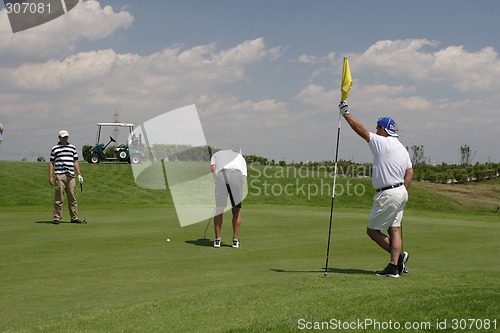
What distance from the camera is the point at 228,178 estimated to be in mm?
11758

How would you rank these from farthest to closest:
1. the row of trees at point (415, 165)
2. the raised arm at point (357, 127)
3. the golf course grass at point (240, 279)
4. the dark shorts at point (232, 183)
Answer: the row of trees at point (415, 165), the dark shorts at point (232, 183), the raised arm at point (357, 127), the golf course grass at point (240, 279)

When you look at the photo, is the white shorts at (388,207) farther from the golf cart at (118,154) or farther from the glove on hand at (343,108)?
the golf cart at (118,154)

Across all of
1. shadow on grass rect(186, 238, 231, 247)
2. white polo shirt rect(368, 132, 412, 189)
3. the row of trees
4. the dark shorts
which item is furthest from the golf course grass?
the row of trees

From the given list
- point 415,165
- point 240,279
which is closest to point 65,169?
point 240,279

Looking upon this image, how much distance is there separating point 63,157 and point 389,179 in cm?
1056

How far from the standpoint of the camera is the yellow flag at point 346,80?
8826 mm

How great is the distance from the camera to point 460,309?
5.66 metres

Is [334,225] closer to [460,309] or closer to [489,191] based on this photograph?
[460,309]

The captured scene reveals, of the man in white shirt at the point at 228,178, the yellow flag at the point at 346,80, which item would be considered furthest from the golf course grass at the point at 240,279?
the yellow flag at the point at 346,80

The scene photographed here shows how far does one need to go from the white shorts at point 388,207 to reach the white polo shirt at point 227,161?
3.86 metres

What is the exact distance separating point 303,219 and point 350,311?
39.1 ft

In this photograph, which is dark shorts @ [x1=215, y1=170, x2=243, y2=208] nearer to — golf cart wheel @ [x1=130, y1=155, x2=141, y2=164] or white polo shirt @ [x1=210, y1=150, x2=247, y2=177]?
white polo shirt @ [x1=210, y1=150, x2=247, y2=177]

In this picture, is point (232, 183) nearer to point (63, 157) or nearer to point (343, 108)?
point (343, 108)

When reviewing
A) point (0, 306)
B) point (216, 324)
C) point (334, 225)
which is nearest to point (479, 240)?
point (334, 225)
